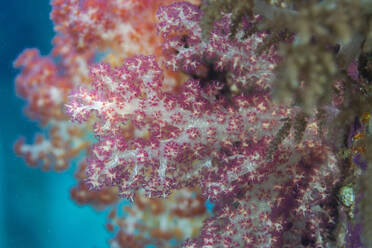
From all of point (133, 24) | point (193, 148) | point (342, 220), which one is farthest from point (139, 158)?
point (342, 220)

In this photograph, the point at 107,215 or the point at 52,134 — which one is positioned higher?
the point at 52,134

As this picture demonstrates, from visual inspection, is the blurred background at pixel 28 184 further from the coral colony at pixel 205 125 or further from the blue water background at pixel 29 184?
the coral colony at pixel 205 125

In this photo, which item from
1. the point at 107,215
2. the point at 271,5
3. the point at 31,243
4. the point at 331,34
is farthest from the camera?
the point at 31,243

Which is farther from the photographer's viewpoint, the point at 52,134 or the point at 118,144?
the point at 52,134

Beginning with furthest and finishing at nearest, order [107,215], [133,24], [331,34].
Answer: [107,215] < [133,24] < [331,34]

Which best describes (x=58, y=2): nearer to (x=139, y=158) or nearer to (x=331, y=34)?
(x=139, y=158)

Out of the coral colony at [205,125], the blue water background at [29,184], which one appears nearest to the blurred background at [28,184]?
the blue water background at [29,184]

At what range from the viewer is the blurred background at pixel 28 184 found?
116 inches

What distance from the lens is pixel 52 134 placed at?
2840 millimetres

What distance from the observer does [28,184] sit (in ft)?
10.9

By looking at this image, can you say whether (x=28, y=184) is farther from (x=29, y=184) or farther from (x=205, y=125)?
(x=205, y=125)

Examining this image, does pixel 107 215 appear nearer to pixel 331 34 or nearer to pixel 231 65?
pixel 231 65

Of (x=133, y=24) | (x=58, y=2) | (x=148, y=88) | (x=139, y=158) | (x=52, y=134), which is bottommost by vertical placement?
(x=139, y=158)

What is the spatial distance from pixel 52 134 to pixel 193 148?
1386 mm
